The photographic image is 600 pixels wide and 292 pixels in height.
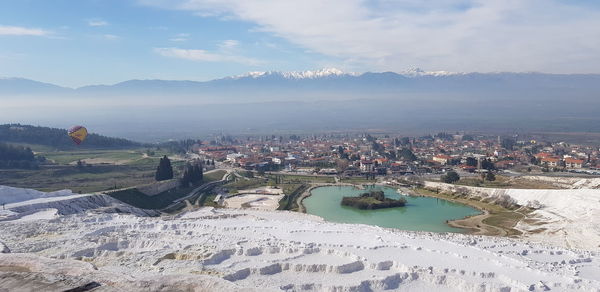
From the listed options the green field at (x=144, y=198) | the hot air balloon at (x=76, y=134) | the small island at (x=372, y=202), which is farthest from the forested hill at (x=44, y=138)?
the small island at (x=372, y=202)

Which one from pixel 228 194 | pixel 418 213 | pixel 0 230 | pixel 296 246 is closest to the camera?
pixel 296 246

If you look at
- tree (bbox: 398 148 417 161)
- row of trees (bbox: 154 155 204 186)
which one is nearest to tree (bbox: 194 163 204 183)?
row of trees (bbox: 154 155 204 186)

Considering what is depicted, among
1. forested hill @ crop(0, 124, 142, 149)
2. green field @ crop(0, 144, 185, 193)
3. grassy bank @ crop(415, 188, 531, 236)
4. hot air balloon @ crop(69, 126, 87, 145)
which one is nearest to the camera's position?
grassy bank @ crop(415, 188, 531, 236)

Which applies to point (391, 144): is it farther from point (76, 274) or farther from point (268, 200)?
point (76, 274)

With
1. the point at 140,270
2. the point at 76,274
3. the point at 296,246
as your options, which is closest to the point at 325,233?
the point at 296,246

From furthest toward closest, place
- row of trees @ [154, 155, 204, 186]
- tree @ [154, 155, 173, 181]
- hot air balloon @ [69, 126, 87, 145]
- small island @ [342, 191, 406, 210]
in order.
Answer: tree @ [154, 155, 173, 181], row of trees @ [154, 155, 204, 186], hot air balloon @ [69, 126, 87, 145], small island @ [342, 191, 406, 210]

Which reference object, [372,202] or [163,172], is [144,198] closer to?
[163,172]

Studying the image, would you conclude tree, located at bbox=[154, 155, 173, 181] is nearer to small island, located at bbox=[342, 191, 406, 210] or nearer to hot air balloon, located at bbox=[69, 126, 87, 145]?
hot air balloon, located at bbox=[69, 126, 87, 145]
